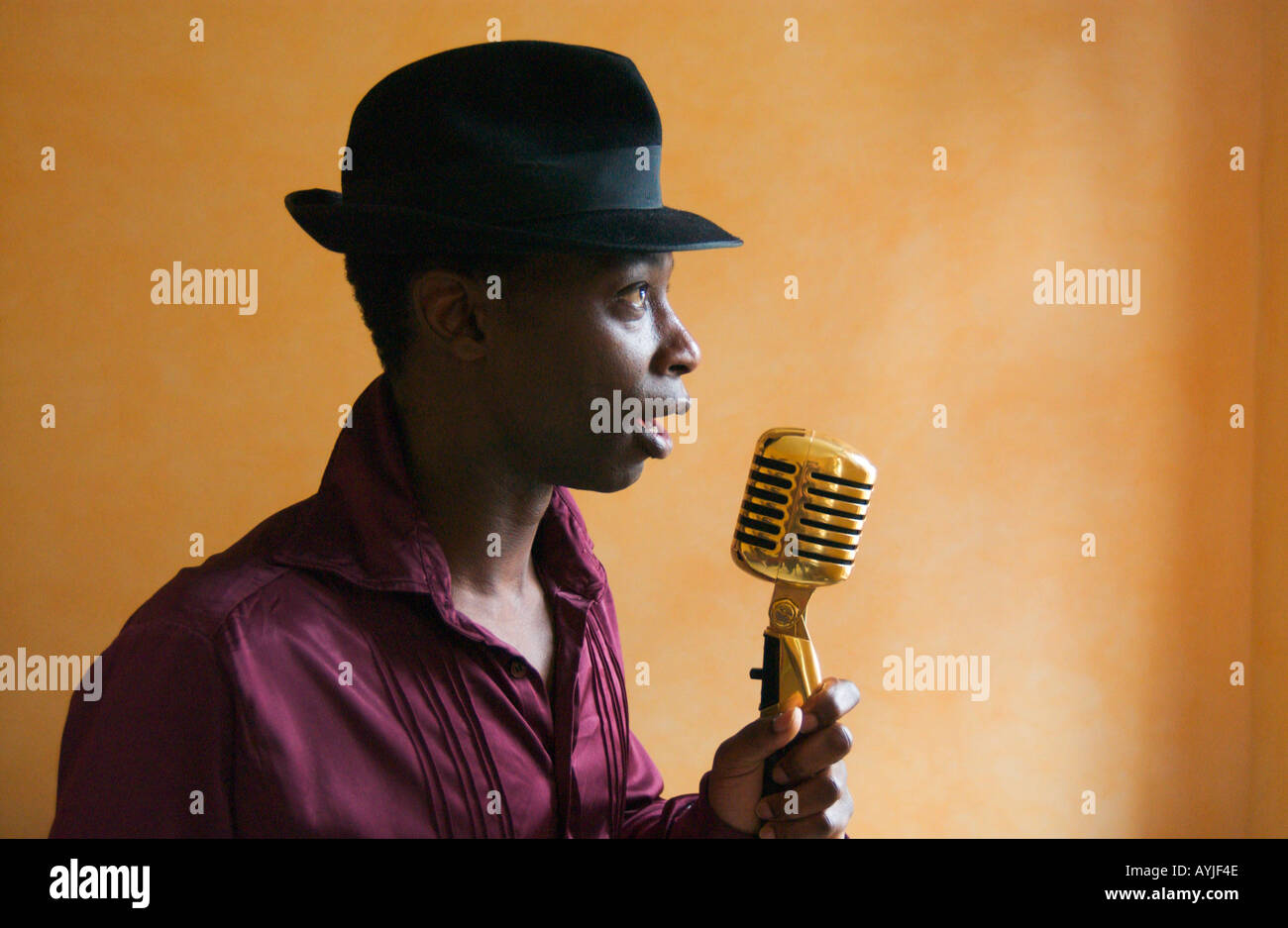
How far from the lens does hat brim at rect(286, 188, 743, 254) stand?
0.86 m

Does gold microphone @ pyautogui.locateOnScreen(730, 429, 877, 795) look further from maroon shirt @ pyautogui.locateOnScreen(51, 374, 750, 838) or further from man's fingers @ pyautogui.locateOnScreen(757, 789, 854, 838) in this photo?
maroon shirt @ pyautogui.locateOnScreen(51, 374, 750, 838)

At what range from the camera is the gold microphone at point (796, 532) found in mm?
902

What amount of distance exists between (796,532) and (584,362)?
234 mm

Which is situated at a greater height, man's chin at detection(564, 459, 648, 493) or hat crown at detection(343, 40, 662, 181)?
hat crown at detection(343, 40, 662, 181)

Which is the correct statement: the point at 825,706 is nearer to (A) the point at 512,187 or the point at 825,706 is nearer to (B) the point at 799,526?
(B) the point at 799,526

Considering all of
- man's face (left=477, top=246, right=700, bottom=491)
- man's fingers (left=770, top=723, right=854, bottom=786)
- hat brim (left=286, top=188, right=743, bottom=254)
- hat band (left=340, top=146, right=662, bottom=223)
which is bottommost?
man's fingers (left=770, top=723, right=854, bottom=786)

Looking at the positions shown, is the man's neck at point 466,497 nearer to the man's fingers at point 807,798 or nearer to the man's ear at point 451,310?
the man's ear at point 451,310

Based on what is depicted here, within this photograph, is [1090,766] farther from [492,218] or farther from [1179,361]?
[492,218]

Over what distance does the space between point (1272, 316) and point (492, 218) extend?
2353mm

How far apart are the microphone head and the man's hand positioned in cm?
11

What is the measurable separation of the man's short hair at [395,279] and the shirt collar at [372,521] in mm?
41

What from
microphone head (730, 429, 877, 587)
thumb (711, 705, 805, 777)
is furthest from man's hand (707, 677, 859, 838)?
microphone head (730, 429, 877, 587)

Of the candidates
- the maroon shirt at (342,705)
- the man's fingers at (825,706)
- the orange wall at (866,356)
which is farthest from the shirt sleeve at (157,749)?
the orange wall at (866,356)

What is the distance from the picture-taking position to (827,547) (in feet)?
2.98
